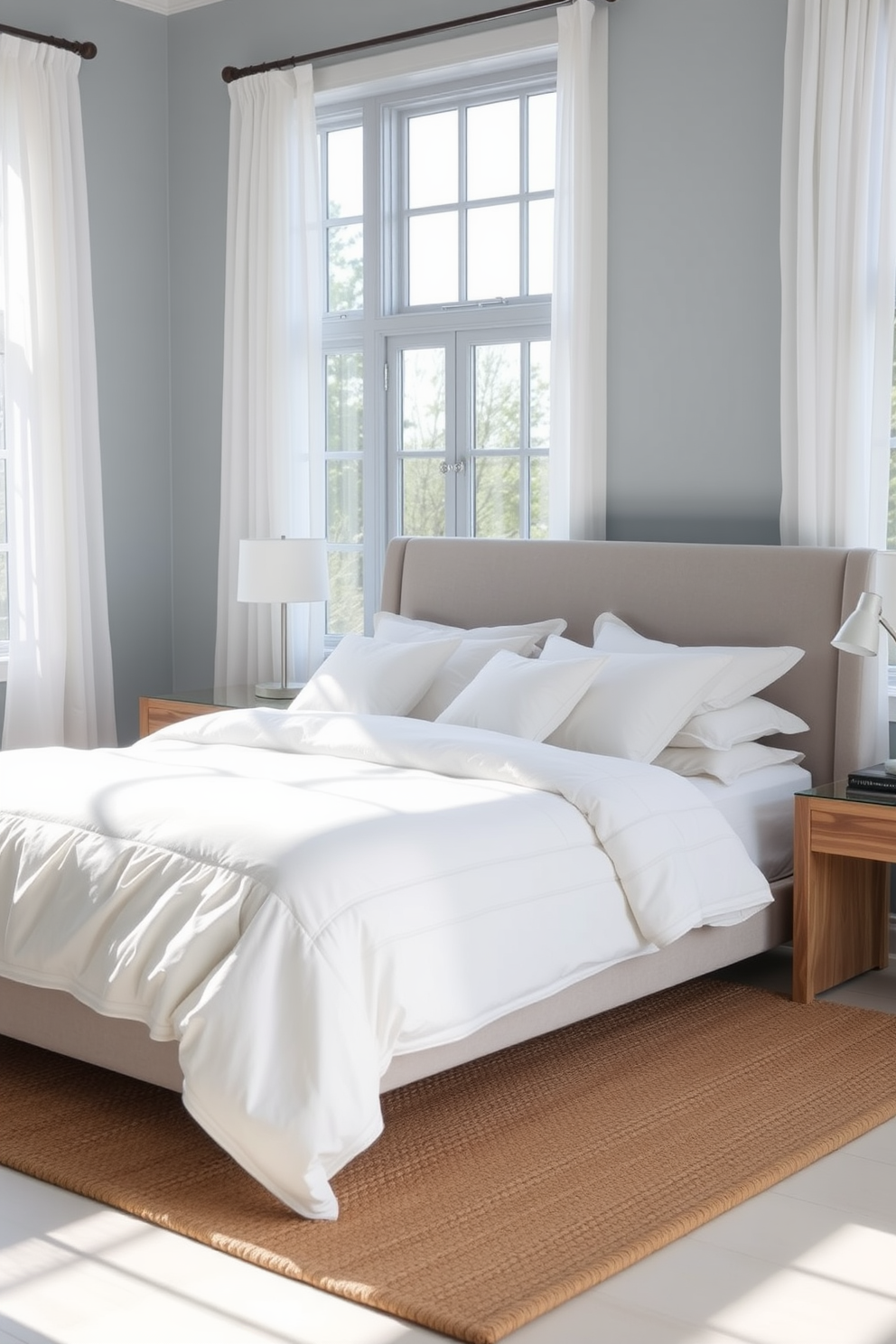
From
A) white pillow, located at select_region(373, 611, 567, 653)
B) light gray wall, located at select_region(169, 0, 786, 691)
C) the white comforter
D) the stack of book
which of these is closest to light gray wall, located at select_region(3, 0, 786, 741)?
light gray wall, located at select_region(169, 0, 786, 691)

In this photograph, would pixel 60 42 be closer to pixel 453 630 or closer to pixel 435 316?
pixel 435 316

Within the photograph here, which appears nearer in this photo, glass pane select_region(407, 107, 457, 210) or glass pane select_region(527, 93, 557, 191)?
glass pane select_region(527, 93, 557, 191)

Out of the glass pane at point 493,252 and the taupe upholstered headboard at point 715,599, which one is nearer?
the taupe upholstered headboard at point 715,599

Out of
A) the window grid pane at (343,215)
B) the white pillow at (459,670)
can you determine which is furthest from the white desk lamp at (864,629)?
the window grid pane at (343,215)

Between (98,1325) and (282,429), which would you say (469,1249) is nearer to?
(98,1325)

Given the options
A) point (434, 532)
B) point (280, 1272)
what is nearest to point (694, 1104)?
point (280, 1272)

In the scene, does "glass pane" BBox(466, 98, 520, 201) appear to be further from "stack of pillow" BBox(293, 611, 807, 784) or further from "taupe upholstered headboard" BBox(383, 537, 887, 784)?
"stack of pillow" BBox(293, 611, 807, 784)

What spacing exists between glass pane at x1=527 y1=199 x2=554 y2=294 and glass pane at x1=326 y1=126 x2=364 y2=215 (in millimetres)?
791

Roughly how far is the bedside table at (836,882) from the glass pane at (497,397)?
1.98 m

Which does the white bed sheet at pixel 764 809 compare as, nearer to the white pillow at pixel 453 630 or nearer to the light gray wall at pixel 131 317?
the white pillow at pixel 453 630

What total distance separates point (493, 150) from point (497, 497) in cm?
125

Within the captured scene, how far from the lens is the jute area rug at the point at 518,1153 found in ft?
8.52

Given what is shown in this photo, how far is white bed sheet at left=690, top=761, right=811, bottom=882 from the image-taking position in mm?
4121

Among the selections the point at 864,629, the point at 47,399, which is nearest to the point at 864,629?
A: the point at 864,629
